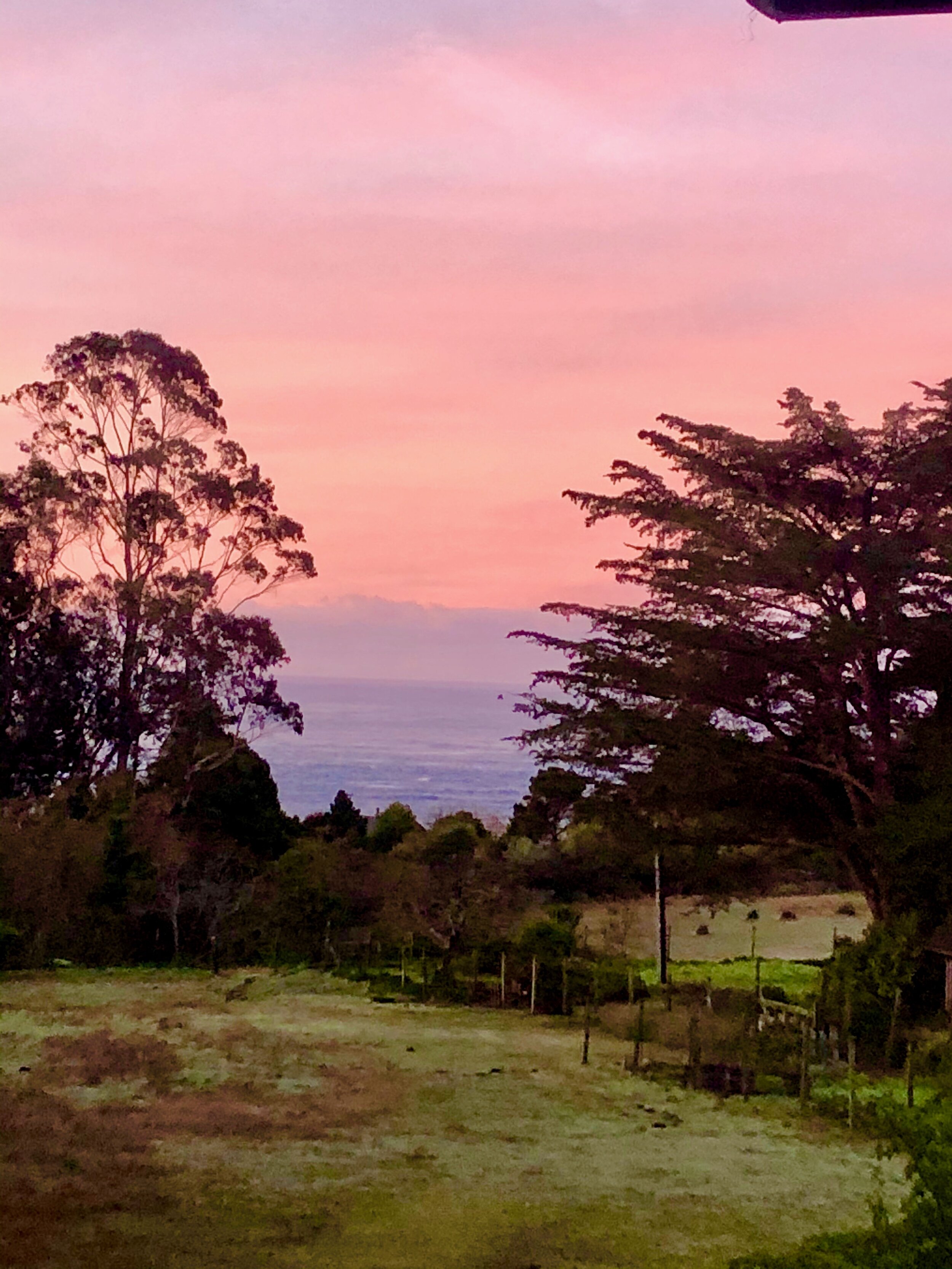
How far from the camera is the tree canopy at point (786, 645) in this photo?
504 inches

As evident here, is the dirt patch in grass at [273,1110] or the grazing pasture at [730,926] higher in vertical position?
the grazing pasture at [730,926]

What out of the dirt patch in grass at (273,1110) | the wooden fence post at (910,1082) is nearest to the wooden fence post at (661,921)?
the wooden fence post at (910,1082)

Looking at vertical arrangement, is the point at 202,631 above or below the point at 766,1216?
above

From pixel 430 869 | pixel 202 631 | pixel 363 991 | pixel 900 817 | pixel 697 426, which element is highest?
pixel 697 426

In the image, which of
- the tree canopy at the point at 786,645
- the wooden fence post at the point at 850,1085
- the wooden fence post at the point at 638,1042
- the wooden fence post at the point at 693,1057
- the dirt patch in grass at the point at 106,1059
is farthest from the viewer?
the tree canopy at the point at 786,645

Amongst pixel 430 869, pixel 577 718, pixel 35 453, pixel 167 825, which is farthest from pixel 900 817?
pixel 35 453

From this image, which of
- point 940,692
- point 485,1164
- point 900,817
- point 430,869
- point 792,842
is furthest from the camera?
point 430,869

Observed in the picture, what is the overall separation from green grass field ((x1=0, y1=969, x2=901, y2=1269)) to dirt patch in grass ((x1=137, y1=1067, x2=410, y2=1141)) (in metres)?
0.02

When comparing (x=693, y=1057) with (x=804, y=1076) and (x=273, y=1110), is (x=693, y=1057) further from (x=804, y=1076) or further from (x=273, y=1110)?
(x=273, y=1110)

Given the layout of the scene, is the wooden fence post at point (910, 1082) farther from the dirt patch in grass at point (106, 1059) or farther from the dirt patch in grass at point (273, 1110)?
the dirt patch in grass at point (106, 1059)

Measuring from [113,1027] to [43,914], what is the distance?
4617 millimetres

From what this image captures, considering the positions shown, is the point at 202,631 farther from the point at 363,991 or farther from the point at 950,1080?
the point at 950,1080

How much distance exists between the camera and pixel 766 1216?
604 cm

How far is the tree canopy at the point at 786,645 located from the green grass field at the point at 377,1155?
4.02 m
